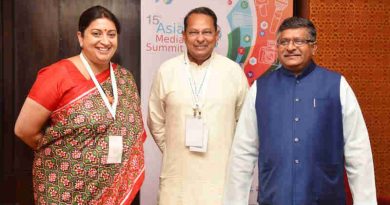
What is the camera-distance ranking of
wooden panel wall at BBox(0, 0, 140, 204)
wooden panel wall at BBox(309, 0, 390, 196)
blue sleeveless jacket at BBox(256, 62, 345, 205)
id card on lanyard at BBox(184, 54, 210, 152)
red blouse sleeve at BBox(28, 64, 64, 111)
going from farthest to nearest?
wooden panel wall at BBox(0, 0, 140, 204) < wooden panel wall at BBox(309, 0, 390, 196) < id card on lanyard at BBox(184, 54, 210, 152) < red blouse sleeve at BBox(28, 64, 64, 111) < blue sleeveless jacket at BBox(256, 62, 345, 205)

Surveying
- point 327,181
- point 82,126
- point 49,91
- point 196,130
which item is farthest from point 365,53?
point 49,91

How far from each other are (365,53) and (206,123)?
1339 millimetres

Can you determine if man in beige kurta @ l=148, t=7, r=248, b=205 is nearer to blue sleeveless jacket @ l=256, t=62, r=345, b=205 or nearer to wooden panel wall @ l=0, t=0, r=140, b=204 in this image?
blue sleeveless jacket @ l=256, t=62, r=345, b=205

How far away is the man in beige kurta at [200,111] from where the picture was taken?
2.63 m

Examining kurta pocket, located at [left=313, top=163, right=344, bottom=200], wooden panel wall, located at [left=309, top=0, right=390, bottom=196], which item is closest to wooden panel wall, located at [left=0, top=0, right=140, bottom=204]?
wooden panel wall, located at [left=309, top=0, right=390, bottom=196]

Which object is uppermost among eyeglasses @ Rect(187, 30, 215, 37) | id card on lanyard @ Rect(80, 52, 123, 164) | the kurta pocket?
eyeglasses @ Rect(187, 30, 215, 37)

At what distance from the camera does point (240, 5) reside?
345 centimetres

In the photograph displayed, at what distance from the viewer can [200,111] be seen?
8.61 feet

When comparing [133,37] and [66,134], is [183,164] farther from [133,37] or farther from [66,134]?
[133,37]

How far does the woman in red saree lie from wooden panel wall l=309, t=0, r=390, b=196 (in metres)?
1.47

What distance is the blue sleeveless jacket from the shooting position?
2.09 metres

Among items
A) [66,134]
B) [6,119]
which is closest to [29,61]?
[6,119]

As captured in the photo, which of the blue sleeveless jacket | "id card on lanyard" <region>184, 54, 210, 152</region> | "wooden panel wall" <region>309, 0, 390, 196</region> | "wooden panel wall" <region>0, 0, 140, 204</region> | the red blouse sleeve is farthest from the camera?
"wooden panel wall" <region>0, 0, 140, 204</region>

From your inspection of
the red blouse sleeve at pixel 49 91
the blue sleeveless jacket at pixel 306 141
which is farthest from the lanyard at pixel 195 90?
the red blouse sleeve at pixel 49 91
